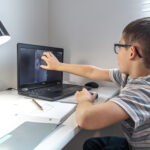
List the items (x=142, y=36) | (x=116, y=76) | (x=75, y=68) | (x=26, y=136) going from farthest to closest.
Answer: (x=75, y=68)
(x=116, y=76)
(x=142, y=36)
(x=26, y=136)

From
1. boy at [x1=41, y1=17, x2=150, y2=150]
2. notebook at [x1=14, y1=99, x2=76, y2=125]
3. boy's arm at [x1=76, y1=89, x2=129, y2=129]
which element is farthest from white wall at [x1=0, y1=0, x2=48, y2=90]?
boy's arm at [x1=76, y1=89, x2=129, y2=129]

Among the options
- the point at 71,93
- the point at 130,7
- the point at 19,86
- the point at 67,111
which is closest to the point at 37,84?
the point at 19,86

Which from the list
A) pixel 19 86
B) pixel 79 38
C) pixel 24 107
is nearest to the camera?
pixel 24 107

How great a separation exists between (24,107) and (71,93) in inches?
12.8

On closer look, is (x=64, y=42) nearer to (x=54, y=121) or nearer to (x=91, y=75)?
(x=91, y=75)

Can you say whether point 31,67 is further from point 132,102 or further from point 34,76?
point 132,102

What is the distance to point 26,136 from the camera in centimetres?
44

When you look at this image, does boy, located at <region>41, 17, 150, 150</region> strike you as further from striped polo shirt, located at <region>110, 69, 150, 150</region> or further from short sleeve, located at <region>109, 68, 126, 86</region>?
short sleeve, located at <region>109, 68, 126, 86</region>

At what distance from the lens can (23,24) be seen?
1172mm

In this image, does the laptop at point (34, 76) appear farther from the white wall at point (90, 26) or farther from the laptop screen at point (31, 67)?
the white wall at point (90, 26)

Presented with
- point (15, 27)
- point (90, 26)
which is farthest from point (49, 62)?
point (90, 26)

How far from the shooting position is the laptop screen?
89 centimetres

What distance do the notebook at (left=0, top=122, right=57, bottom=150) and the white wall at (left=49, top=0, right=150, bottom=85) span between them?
875mm

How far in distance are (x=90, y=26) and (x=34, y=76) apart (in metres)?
0.63
